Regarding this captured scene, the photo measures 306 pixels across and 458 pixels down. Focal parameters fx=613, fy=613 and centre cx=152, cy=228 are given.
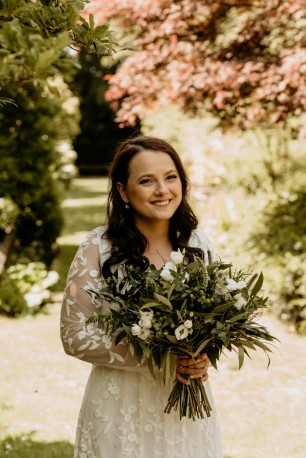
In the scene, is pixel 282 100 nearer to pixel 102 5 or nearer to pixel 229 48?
pixel 229 48

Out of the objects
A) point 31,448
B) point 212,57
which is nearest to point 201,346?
point 31,448

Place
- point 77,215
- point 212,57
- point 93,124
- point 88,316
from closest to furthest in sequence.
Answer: point 88,316 < point 212,57 < point 77,215 < point 93,124

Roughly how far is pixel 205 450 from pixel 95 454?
0.44 m

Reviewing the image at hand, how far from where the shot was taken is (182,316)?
2068 mm

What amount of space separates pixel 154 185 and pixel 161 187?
38 millimetres

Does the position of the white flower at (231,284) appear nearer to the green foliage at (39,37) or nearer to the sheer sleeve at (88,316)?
the sheer sleeve at (88,316)

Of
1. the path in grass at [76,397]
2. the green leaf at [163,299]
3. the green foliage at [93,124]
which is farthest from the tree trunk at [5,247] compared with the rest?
the green foliage at [93,124]

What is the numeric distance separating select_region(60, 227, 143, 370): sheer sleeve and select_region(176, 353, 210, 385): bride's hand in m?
0.15

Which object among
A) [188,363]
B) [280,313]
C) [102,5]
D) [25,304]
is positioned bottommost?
[25,304]

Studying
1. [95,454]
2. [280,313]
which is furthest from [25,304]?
[95,454]

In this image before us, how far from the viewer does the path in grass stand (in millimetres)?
4344

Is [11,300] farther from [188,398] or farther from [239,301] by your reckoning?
[239,301]

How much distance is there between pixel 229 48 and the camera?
5.94 meters

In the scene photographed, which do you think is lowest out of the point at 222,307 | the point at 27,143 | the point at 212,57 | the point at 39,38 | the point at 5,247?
the point at 5,247
